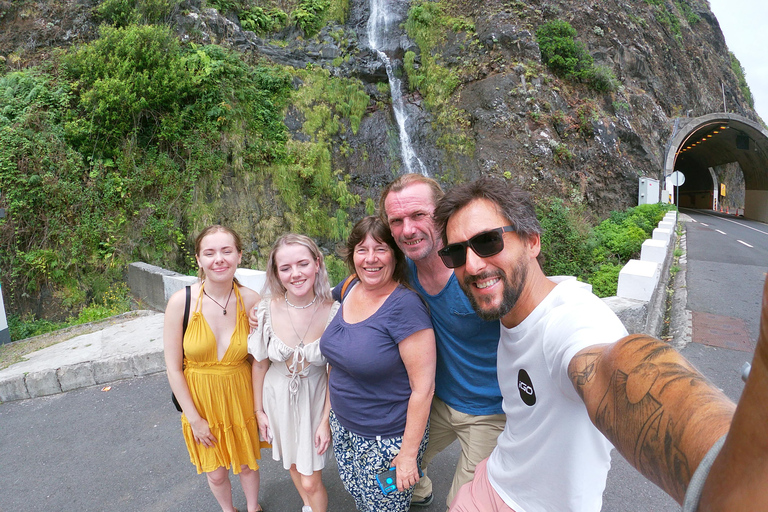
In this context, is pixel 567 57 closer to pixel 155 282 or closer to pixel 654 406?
pixel 155 282

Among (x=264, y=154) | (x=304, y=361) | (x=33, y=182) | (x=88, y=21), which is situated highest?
(x=88, y=21)

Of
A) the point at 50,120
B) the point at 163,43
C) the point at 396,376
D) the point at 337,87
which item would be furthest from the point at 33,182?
the point at 396,376

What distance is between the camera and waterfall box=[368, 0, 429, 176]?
14.7m

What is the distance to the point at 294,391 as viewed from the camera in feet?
8.05

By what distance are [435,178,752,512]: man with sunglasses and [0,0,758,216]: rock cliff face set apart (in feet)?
36.0

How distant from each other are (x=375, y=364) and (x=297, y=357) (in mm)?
605

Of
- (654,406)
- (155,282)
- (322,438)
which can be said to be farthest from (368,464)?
(155,282)

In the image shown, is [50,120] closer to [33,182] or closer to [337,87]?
[33,182]

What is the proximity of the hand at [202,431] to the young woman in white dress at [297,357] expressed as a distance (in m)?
0.36

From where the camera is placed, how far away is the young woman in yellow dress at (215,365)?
254 cm

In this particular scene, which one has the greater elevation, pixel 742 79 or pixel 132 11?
pixel 742 79

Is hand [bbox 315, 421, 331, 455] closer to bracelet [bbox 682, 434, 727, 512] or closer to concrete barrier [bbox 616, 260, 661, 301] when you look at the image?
bracelet [bbox 682, 434, 727, 512]

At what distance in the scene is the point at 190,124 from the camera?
435 inches

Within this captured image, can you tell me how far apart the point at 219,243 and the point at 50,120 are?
10.3m
